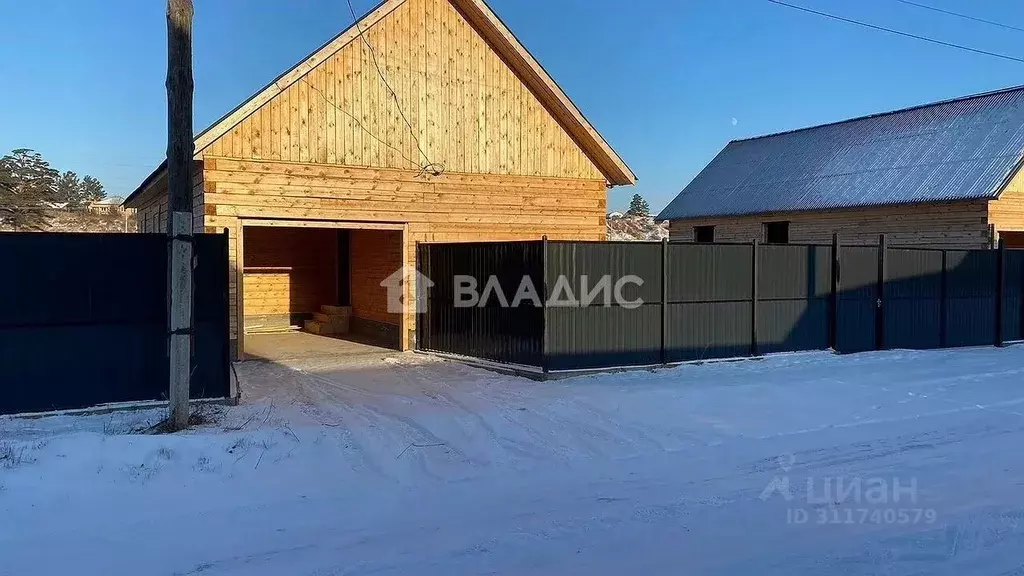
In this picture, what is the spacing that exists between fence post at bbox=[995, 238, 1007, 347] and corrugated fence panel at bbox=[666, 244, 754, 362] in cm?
752

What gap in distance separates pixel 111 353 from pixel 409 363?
556 cm

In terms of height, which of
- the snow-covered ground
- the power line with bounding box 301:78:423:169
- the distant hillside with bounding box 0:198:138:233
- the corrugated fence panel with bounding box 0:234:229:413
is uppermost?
the distant hillside with bounding box 0:198:138:233

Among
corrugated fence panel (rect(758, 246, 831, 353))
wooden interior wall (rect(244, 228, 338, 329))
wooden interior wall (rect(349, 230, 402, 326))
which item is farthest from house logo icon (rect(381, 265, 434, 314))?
corrugated fence panel (rect(758, 246, 831, 353))

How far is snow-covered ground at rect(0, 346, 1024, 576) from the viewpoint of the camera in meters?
4.81

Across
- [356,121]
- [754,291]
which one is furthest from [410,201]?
[754,291]

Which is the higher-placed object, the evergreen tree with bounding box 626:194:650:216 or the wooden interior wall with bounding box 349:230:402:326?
the evergreen tree with bounding box 626:194:650:216

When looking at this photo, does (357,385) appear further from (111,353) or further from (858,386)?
(858,386)

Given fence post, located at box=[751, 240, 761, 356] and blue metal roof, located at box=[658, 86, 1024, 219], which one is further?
blue metal roof, located at box=[658, 86, 1024, 219]

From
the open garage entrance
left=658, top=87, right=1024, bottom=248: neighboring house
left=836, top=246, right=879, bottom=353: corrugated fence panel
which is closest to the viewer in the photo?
left=836, top=246, right=879, bottom=353: corrugated fence panel

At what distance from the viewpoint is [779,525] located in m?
5.40

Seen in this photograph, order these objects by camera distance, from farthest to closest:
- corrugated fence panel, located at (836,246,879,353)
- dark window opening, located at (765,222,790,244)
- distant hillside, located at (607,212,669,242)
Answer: distant hillside, located at (607,212,669,242)
dark window opening, located at (765,222,790,244)
corrugated fence panel, located at (836,246,879,353)

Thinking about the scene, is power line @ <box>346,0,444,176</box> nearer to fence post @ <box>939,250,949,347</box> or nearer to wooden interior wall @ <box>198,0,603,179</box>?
wooden interior wall @ <box>198,0,603,179</box>

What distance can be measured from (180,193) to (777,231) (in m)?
25.2

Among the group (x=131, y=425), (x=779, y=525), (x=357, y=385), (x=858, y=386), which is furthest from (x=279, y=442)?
(x=858, y=386)
